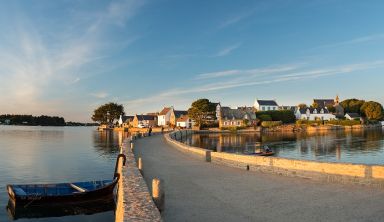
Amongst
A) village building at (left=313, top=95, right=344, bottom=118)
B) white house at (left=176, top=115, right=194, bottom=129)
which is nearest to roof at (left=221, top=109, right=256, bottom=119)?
white house at (left=176, top=115, right=194, bottom=129)

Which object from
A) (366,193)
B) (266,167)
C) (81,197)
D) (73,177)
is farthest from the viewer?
(73,177)

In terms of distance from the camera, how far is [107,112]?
18438 cm

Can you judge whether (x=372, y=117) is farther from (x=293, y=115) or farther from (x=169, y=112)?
(x=169, y=112)

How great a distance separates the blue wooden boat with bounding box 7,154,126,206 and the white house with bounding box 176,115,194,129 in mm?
115802

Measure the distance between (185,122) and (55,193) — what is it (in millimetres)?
119692

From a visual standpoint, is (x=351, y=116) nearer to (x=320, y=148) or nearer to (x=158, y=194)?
(x=320, y=148)

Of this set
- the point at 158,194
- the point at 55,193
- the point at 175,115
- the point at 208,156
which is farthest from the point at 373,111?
the point at 158,194

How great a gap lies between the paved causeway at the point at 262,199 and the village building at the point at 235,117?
10893cm

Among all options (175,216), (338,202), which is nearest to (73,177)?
(175,216)

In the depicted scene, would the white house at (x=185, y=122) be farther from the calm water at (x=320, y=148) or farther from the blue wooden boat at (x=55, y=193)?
the blue wooden boat at (x=55, y=193)

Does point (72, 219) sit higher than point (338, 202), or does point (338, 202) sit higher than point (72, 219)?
point (338, 202)

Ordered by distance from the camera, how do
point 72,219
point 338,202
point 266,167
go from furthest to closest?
point 266,167
point 72,219
point 338,202

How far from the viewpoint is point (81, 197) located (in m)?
20.0

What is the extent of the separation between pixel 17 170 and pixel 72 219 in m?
19.9
